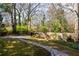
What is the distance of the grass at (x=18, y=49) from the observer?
8.68 ft

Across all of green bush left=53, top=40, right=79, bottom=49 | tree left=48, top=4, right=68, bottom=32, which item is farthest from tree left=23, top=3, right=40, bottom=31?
green bush left=53, top=40, right=79, bottom=49

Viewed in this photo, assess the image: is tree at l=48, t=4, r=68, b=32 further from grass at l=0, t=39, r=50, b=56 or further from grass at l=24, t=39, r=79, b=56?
grass at l=0, t=39, r=50, b=56

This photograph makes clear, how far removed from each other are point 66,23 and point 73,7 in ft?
0.49

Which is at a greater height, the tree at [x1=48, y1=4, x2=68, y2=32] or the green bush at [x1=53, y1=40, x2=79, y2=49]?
the tree at [x1=48, y1=4, x2=68, y2=32]

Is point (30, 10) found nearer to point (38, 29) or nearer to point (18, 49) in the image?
point (38, 29)

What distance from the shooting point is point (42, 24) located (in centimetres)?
266

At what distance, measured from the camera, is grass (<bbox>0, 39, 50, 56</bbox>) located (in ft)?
8.68

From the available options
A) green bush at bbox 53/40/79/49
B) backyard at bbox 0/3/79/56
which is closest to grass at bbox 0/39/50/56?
backyard at bbox 0/3/79/56

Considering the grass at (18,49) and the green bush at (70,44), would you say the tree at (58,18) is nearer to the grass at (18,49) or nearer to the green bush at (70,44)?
the green bush at (70,44)

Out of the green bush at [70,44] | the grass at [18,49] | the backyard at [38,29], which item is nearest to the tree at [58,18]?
the backyard at [38,29]

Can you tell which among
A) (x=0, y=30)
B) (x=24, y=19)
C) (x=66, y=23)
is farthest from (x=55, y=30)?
(x=0, y=30)

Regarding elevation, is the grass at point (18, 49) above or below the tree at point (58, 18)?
below

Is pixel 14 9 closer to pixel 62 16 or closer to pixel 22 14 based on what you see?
pixel 22 14

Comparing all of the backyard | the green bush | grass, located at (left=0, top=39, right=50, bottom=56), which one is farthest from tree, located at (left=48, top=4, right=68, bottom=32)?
grass, located at (left=0, top=39, right=50, bottom=56)
